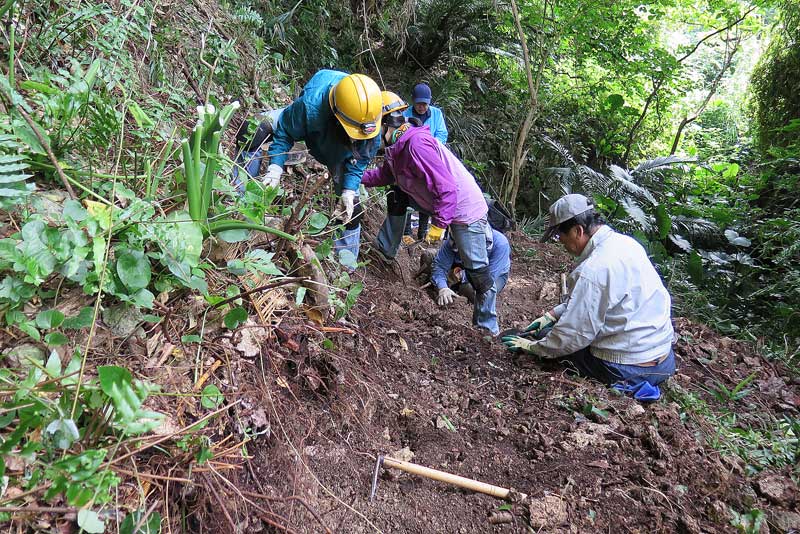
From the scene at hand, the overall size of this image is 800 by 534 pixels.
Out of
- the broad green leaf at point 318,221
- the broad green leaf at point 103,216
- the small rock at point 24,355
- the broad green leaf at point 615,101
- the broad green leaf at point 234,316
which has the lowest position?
the small rock at point 24,355

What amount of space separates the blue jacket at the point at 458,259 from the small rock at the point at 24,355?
385 cm

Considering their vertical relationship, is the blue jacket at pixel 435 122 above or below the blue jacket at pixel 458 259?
above

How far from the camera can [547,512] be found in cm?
208

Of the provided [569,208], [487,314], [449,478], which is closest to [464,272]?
[487,314]

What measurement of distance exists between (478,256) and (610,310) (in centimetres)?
152

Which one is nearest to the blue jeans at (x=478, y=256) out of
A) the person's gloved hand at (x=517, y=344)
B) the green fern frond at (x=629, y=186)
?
the person's gloved hand at (x=517, y=344)

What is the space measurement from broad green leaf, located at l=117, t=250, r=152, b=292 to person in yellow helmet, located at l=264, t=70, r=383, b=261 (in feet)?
6.04

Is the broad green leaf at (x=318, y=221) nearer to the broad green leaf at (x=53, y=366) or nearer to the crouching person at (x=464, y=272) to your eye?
the broad green leaf at (x=53, y=366)

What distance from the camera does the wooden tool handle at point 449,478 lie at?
7.07ft

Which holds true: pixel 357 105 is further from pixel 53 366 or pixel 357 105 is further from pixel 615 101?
pixel 615 101

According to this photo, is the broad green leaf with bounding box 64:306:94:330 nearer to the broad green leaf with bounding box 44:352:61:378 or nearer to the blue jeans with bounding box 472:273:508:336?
the broad green leaf with bounding box 44:352:61:378

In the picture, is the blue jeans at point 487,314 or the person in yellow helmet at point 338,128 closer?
the person in yellow helmet at point 338,128

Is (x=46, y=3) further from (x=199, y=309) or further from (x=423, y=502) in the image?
(x=423, y=502)

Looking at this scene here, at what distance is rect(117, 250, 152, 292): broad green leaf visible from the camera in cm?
164
